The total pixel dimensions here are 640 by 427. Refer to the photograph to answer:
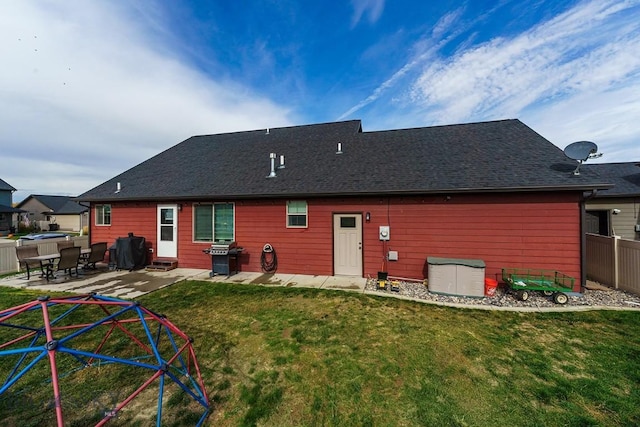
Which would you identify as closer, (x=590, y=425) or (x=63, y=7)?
(x=590, y=425)

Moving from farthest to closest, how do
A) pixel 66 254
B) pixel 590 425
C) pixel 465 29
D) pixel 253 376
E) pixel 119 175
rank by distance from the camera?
pixel 119 175 → pixel 465 29 → pixel 66 254 → pixel 253 376 → pixel 590 425

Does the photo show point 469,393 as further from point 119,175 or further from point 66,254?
point 119,175

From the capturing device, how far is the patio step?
8.85m

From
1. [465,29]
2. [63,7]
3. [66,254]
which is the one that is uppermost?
[465,29]

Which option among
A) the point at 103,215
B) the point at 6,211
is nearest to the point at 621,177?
the point at 103,215

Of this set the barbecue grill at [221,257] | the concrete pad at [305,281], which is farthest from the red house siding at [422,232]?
the barbecue grill at [221,257]

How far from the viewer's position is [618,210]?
10.5 meters

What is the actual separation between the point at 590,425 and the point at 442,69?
1052 cm

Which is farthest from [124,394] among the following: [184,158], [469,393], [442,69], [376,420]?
[442,69]

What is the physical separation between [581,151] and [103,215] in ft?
52.1

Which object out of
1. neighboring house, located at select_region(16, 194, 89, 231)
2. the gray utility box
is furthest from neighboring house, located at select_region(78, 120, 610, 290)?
neighboring house, located at select_region(16, 194, 89, 231)

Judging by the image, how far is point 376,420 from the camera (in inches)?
104

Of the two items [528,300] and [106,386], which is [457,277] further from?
[106,386]

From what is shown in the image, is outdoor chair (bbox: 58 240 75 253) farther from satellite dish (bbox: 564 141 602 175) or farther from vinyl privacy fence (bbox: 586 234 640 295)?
vinyl privacy fence (bbox: 586 234 640 295)
